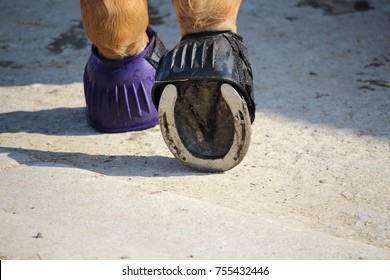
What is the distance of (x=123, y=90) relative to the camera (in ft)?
8.09

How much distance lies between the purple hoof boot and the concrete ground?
5cm

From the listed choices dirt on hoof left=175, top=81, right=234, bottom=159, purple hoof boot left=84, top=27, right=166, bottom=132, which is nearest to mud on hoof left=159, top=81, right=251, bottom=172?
dirt on hoof left=175, top=81, right=234, bottom=159

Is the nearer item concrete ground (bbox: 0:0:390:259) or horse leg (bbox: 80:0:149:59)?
concrete ground (bbox: 0:0:390:259)

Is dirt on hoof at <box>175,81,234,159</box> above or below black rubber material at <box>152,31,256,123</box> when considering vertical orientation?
below

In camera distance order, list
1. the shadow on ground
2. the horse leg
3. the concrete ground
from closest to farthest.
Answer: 1. the concrete ground
2. the shadow on ground
3. the horse leg

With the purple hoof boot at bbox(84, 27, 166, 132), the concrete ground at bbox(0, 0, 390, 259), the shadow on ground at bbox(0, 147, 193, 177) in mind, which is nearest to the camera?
the concrete ground at bbox(0, 0, 390, 259)

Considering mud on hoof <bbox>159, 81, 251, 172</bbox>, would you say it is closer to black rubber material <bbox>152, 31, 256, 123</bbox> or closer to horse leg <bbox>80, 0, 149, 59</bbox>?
black rubber material <bbox>152, 31, 256, 123</bbox>

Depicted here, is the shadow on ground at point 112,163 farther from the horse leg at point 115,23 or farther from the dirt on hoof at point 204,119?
the horse leg at point 115,23

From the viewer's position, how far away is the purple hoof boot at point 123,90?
8.08 ft

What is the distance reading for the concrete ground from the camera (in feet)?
5.81

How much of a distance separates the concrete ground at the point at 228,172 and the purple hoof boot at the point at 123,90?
0.05 metres

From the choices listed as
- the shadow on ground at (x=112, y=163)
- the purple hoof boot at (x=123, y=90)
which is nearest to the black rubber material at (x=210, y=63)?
the shadow on ground at (x=112, y=163)
